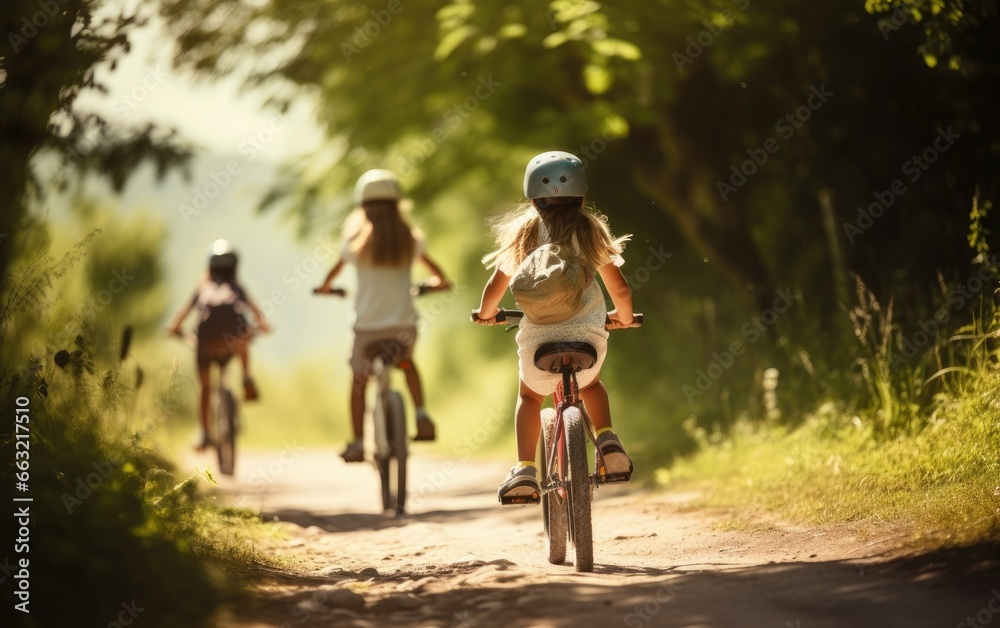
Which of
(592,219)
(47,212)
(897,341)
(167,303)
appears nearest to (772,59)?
(897,341)

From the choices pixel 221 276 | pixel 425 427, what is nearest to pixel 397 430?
pixel 425 427

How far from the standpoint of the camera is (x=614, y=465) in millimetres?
5867

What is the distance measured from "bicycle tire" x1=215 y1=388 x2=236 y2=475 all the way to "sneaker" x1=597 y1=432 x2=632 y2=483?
7.20 m

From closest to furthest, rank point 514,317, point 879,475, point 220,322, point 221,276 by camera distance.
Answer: point 514,317, point 879,475, point 220,322, point 221,276

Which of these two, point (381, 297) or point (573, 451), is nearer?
point (573, 451)

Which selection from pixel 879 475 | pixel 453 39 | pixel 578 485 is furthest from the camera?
pixel 453 39

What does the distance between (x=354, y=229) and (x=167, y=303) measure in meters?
24.1

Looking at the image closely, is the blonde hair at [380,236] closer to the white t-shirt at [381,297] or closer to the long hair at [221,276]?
the white t-shirt at [381,297]

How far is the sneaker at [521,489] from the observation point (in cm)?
598

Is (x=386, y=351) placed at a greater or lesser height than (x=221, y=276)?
lesser

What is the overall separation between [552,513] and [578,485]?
664mm

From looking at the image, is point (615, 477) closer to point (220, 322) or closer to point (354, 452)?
point (354, 452)

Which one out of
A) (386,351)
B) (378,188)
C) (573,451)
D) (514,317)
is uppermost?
(378,188)

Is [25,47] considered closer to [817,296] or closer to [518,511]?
[518,511]
